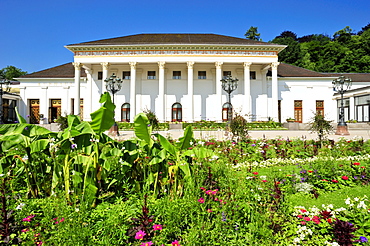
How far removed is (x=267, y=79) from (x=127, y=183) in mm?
38550

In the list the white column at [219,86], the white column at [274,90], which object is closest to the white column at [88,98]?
the white column at [219,86]

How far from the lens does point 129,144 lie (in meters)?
3.60

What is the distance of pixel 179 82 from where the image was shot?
123 feet

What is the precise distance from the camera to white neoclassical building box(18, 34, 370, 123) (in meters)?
34.0

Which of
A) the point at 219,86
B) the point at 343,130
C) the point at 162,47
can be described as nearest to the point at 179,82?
the point at 162,47

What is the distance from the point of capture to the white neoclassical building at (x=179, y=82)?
3397 centimetres

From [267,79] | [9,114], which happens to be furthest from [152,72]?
[9,114]

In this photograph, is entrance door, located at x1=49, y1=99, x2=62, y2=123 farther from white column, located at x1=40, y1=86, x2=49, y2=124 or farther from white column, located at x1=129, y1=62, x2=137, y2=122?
white column, located at x1=129, y1=62, x2=137, y2=122

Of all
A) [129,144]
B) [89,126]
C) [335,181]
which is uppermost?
[89,126]

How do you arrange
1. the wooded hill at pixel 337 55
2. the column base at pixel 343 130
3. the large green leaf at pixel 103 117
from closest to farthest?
1. the large green leaf at pixel 103 117
2. the column base at pixel 343 130
3. the wooded hill at pixel 337 55

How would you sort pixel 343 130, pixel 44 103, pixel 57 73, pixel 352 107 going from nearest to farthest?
pixel 343 130, pixel 352 107, pixel 44 103, pixel 57 73

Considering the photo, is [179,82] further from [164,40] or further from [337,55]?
[337,55]

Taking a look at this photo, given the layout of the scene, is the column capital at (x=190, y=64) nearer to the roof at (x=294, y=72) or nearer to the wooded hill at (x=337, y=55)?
the roof at (x=294, y=72)

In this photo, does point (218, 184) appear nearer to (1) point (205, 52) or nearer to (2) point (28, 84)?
(1) point (205, 52)
